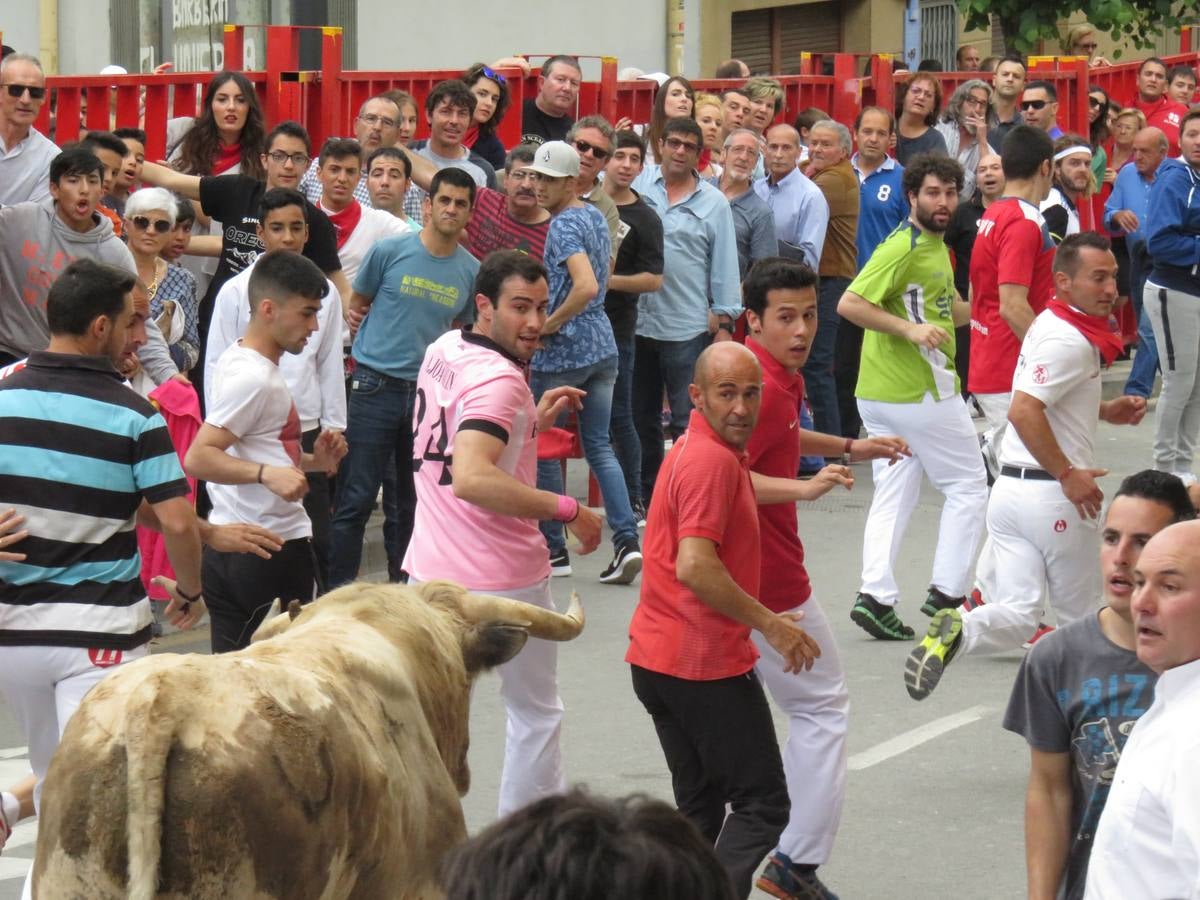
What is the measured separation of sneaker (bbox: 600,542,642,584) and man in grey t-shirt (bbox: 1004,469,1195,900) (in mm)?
5630

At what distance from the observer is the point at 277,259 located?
21.9 feet

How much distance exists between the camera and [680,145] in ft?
37.4

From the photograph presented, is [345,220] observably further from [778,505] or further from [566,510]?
[778,505]

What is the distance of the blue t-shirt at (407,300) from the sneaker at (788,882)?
4188 millimetres

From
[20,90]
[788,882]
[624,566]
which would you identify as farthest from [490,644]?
[20,90]

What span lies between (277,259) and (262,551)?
1239 mm

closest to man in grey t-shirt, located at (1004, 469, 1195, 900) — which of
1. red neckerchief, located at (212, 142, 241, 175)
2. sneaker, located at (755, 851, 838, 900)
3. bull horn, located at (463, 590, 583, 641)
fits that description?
bull horn, located at (463, 590, 583, 641)

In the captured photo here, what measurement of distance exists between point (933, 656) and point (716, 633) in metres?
1.77

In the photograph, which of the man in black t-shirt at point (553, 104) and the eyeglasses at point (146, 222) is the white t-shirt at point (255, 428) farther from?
the man in black t-shirt at point (553, 104)

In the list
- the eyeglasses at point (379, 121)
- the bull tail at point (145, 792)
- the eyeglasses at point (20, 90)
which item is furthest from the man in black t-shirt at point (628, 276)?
the bull tail at point (145, 792)

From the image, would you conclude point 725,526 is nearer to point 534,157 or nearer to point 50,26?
point 534,157

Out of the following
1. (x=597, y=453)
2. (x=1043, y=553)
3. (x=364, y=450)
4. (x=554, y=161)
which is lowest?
(x=1043, y=553)

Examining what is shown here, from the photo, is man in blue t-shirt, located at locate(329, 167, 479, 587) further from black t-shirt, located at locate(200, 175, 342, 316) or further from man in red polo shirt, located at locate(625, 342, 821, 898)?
man in red polo shirt, located at locate(625, 342, 821, 898)

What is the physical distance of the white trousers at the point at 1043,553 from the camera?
7434 mm
